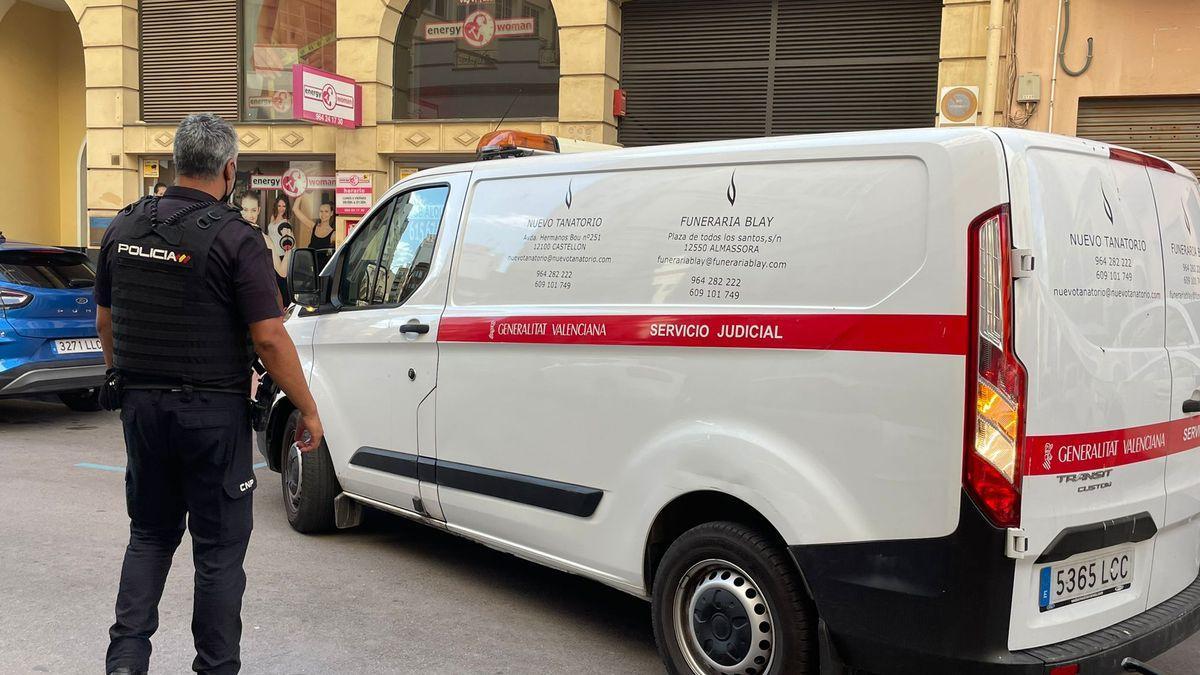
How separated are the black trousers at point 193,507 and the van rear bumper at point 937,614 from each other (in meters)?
1.82

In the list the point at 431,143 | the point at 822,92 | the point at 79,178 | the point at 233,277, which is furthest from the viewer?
the point at 79,178

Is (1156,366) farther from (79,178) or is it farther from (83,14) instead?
(79,178)

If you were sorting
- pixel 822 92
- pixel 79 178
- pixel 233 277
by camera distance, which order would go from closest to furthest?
pixel 233 277 < pixel 822 92 < pixel 79 178

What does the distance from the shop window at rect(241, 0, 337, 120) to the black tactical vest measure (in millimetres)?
12254

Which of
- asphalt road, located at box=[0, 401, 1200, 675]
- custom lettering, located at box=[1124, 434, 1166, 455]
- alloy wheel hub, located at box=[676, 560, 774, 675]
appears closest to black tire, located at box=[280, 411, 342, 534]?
asphalt road, located at box=[0, 401, 1200, 675]

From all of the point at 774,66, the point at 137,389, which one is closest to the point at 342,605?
the point at 137,389

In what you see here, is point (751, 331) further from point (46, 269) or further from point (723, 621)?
point (46, 269)

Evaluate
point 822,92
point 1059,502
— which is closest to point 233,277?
point 1059,502

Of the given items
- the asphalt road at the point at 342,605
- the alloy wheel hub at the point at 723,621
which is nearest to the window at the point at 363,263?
the asphalt road at the point at 342,605

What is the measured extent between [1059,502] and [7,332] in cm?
808

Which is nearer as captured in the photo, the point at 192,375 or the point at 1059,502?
the point at 1059,502

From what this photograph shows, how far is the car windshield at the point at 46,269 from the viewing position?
7.98 meters

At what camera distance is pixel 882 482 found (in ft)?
9.11

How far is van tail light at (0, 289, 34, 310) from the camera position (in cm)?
780
